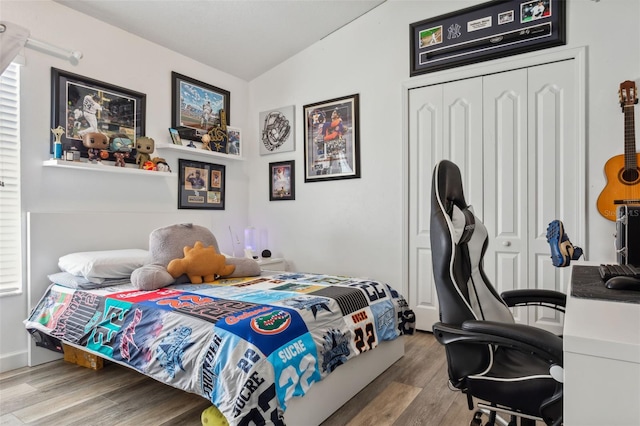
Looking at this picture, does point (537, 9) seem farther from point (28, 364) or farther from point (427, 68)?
point (28, 364)

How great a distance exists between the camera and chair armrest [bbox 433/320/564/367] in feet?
3.50

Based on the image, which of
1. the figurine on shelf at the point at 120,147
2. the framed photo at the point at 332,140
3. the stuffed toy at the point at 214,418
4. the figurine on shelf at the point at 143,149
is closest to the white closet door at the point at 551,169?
the framed photo at the point at 332,140

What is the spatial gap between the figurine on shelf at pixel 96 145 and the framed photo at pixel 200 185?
825 millimetres

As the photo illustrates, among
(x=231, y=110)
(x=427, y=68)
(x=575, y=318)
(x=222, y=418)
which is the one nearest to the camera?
(x=575, y=318)

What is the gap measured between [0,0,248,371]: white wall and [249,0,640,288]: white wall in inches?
34.6

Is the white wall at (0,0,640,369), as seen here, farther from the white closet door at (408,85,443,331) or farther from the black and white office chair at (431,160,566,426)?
the black and white office chair at (431,160,566,426)

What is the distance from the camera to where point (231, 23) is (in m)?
3.44

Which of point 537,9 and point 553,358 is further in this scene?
point 537,9

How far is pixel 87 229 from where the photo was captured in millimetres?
2926

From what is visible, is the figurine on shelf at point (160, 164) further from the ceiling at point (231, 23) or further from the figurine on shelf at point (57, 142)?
the ceiling at point (231, 23)

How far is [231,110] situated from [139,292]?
8.66 ft

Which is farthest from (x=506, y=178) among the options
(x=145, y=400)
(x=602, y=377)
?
(x=145, y=400)

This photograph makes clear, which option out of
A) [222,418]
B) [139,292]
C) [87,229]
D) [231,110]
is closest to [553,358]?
[222,418]

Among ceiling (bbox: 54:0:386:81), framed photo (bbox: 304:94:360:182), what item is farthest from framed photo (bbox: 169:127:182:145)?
framed photo (bbox: 304:94:360:182)
